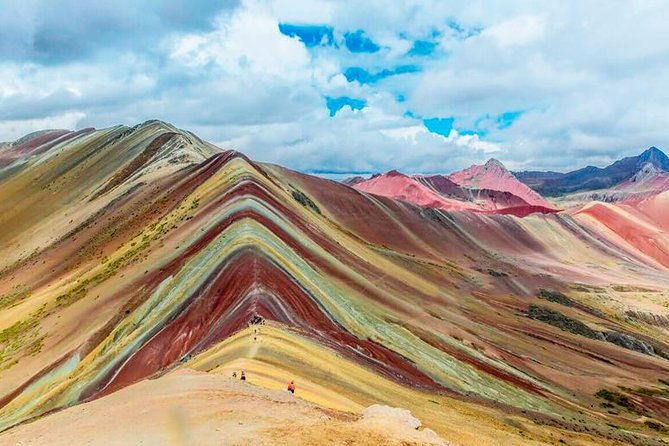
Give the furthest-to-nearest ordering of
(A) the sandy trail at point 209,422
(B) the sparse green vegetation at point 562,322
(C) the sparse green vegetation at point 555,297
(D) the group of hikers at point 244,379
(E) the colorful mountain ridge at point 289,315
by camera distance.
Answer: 1. (C) the sparse green vegetation at point 555,297
2. (B) the sparse green vegetation at point 562,322
3. (E) the colorful mountain ridge at point 289,315
4. (D) the group of hikers at point 244,379
5. (A) the sandy trail at point 209,422

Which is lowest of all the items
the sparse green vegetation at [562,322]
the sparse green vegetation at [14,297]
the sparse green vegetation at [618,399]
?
the sparse green vegetation at [618,399]

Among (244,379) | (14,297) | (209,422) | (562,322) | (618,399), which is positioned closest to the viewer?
(209,422)

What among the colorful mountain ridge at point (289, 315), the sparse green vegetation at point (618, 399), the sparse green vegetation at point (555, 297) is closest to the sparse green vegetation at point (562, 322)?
the colorful mountain ridge at point (289, 315)

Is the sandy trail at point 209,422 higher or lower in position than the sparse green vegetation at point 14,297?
higher

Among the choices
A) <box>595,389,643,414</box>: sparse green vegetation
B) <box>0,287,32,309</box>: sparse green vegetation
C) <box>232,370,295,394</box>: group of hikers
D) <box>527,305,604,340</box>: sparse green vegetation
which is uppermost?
<box>232,370,295,394</box>: group of hikers

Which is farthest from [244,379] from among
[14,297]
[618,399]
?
[14,297]

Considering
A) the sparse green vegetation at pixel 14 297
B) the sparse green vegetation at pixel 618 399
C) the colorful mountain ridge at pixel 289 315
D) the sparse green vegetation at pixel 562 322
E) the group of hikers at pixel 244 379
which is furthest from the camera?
the sparse green vegetation at pixel 562 322

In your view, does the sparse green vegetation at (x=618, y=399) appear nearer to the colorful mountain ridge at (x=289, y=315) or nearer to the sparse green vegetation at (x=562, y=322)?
the colorful mountain ridge at (x=289, y=315)

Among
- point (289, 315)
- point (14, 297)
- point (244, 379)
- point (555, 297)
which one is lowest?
point (14, 297)

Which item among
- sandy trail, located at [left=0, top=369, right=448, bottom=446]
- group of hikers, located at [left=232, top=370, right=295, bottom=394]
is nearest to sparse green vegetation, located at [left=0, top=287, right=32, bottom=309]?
sandy trail, located at [left=0, top=369, right=448, bottom=446]

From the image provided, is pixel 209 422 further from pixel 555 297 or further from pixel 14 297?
pixel 555 297

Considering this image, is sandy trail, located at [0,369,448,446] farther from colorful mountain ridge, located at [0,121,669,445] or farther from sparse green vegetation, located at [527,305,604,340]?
sparse green vegetation, located at [527,305,604,340]
